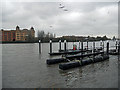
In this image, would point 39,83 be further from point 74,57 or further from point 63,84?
point 74,57

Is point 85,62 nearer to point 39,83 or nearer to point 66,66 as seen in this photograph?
point 66,66

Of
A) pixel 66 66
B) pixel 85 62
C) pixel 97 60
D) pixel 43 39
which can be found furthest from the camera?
pixel 43 39

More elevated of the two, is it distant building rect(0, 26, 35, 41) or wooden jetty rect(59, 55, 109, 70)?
distant building rect(0, 26, 35, 41)

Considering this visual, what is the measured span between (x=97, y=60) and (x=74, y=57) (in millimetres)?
3296

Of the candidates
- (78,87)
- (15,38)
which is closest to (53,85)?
(78,87)

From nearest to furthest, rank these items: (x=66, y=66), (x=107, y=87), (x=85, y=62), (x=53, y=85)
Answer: (x=107, y=87)
(x=53, y=85)
(x=66, y=66)
(x=85, y=62)

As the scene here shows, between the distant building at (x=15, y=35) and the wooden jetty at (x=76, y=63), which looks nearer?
the wooden jetty at (x=76, y=63)

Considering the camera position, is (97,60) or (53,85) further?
(97,60)

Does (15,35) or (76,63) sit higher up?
(15,35)

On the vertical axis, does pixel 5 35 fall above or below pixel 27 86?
above

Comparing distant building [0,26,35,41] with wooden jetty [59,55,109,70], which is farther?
distant building [0,26,35,41]

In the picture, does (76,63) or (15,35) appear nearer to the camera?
(76,63)

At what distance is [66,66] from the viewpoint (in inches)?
428

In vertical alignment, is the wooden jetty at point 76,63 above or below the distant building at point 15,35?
below
